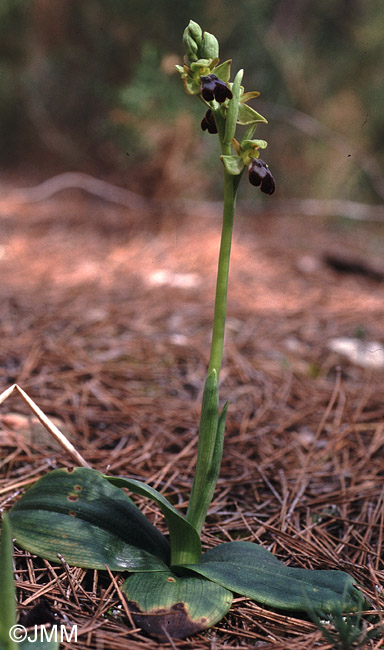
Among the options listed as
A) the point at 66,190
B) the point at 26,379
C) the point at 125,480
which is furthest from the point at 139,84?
the point at 125,480

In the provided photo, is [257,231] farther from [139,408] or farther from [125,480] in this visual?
[125,480]

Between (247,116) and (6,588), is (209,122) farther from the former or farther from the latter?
(6,588)

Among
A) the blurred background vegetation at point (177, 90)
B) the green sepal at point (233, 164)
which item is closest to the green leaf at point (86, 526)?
the green sepal at point (233, 164)

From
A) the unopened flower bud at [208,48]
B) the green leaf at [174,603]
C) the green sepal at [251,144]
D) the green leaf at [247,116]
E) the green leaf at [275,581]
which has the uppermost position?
the unopened flower bud at [208,48]

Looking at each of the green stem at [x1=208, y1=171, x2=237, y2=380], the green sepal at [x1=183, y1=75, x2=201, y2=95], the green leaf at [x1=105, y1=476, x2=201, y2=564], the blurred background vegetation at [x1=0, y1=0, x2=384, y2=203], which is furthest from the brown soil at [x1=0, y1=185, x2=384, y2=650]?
the green sepal at [x1=183, y1=75, x2=201, y2=95]

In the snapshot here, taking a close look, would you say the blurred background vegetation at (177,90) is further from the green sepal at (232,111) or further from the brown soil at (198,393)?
the green sepal at (232,111)

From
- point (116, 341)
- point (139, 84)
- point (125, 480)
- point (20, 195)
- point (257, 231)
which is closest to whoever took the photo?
point (125, 480)

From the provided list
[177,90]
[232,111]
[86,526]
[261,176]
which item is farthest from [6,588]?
[177,90]
